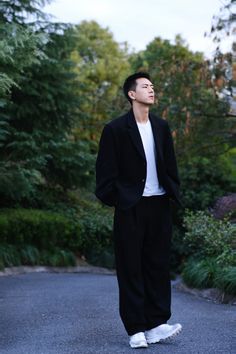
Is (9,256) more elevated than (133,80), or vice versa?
(133,80)

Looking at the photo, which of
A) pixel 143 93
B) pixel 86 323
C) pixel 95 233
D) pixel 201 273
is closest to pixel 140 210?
pixel 143 93

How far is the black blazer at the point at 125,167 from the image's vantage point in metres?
5.27

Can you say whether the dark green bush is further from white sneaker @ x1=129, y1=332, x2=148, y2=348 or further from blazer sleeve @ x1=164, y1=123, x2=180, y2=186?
white sneaker @ x1=129, y1=332, x2=148, y2=348

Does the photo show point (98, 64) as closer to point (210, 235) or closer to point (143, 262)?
point (210, 235)

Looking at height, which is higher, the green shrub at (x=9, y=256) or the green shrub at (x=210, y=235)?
the green shrub at (x=210, y=235)

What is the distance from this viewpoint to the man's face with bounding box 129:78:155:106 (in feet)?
17.9

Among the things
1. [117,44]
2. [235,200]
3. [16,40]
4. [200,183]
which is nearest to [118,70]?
[117,44]

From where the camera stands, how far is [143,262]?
5.38 m

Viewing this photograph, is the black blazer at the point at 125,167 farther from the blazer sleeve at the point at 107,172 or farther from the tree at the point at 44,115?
the tree at the point at 44,115

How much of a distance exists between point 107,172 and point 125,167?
158 millimetres

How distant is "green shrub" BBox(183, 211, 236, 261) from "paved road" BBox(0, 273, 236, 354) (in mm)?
1393

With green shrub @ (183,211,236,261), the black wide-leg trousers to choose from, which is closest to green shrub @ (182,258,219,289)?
green shrub @ (183,211,236,261)

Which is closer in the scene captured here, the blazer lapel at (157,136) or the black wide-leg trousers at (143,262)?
the black wide-leg trousers at (143,262)

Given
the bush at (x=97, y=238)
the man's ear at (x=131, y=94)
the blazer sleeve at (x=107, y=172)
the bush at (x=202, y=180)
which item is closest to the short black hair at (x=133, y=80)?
the man's ear at (x=131, y=94)
